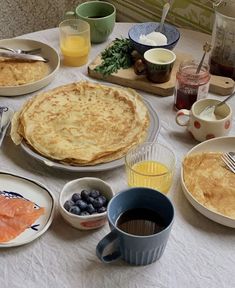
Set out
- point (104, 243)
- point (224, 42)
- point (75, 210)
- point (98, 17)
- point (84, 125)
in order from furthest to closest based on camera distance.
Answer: point (98, 17), point (224, 42), point (84, 125), point (75, 210), point (104, 243)

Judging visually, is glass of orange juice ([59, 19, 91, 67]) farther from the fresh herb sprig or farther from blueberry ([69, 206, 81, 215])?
blueberry ([69, 206, 81, 215])

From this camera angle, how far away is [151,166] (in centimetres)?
113

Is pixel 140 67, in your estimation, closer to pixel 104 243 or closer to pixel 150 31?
pixel 150 31

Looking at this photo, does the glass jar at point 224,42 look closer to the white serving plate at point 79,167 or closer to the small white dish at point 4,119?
the white serving plate at point 79,167

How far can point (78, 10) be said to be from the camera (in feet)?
5.42

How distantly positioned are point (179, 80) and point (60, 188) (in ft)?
1.43

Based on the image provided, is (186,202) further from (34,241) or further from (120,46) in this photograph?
(120,46)

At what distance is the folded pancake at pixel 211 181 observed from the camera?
1.04m

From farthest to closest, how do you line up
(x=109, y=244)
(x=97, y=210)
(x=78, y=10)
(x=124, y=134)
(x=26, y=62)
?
(x=78, y=10), (x=26, y=62), (x=124, y=134), (x=97, y=210), (x=109, y=244)

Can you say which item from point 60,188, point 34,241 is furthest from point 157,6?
point 34,241

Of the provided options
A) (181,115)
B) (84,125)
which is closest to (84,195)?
(84,125)

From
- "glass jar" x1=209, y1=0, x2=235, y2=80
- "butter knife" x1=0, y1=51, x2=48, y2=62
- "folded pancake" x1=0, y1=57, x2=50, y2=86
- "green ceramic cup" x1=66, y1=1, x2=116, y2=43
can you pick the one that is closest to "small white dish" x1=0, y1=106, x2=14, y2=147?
"folded pancake" x1=0, y1=57, x2=50, y2=86

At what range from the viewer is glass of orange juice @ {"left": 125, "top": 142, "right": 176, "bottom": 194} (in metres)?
1.06

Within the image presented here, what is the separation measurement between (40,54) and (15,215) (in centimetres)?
71
